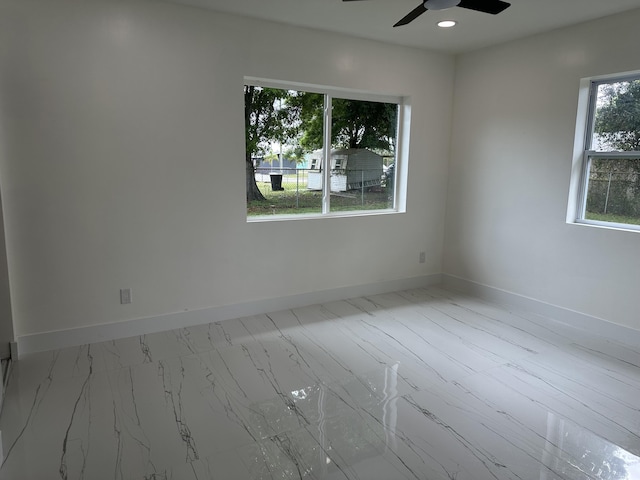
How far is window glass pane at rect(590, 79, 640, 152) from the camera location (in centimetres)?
328

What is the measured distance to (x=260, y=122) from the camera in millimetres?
3752

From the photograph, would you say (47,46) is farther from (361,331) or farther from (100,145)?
(361,331)

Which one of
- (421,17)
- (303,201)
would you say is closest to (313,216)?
(303,201)

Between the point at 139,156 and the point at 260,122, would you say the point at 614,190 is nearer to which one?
the point at 260,122

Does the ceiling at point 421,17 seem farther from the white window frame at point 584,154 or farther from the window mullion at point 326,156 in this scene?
the window mullion at point 326,156

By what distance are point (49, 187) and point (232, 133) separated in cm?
139

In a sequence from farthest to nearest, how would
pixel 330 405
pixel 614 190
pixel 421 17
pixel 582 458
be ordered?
pixel 614 190 → pixel 421 17 → pixel 330 405 → pixel 582 458

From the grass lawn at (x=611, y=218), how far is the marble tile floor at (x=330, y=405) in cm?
96

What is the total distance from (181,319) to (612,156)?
12.3 feet

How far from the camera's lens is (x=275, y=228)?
3852 millimetres

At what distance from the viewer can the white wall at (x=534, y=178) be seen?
3.35 metres

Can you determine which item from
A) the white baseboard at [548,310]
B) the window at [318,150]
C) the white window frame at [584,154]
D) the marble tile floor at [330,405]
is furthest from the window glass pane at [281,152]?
the white window frame at [584,154]

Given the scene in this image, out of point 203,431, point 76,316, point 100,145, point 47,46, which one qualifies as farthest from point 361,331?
point 47,46

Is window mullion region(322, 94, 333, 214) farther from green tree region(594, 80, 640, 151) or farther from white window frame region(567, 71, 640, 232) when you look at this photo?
green tree region(594, 80, 640, 151)
